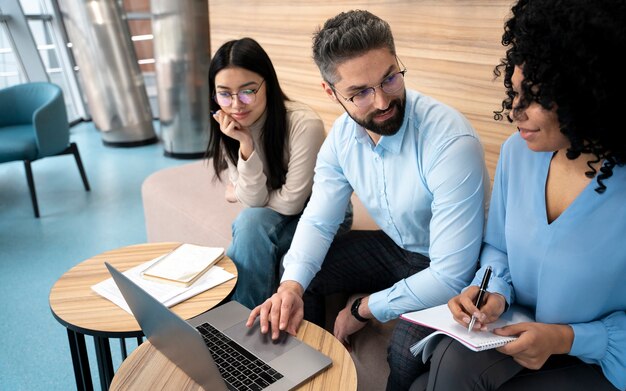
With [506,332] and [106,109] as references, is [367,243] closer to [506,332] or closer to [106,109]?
[506,332]

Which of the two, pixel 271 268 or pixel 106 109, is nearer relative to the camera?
pixel 271 268

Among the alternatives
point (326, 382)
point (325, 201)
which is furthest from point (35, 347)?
point (326, 382)

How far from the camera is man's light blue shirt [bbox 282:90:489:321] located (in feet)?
4.90

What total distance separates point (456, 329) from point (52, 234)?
10.4ft

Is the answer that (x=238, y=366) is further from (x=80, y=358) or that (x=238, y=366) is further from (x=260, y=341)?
(x=80, y=358)

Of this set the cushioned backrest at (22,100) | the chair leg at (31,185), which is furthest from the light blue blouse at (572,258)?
the cushioned backrest at (22,100)

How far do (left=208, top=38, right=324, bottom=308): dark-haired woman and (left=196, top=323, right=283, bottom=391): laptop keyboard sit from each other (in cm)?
63

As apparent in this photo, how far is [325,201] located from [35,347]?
1564 millimetres

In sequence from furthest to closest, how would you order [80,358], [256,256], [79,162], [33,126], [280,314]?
[79,162] < [33,126] < [256,256] < [80,358] < [280,314]

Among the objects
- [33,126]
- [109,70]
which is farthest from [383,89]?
[109,70]

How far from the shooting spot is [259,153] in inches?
87.5

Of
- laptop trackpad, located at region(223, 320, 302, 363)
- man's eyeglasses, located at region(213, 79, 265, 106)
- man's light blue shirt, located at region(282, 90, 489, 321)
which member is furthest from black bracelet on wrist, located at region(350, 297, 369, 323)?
man's eyeglasses, located at region(213, 79, 265, 106)

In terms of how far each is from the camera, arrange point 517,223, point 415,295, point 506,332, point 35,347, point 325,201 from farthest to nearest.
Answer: point 35,347, point 325,201, point 415,295, point 517,223, point 506,332

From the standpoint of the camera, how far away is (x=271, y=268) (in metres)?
2.02
